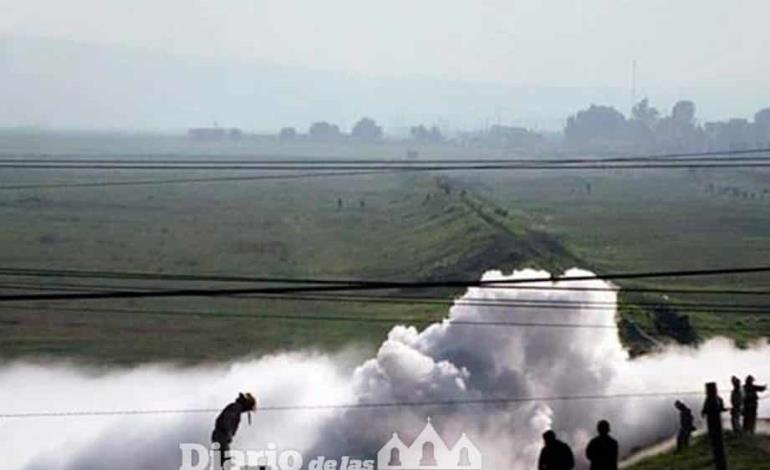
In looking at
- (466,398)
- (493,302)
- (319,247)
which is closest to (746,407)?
(466,398)

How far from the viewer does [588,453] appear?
1730 cm

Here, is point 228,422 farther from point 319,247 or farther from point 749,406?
point 319,247

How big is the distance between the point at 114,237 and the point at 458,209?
1415 inches

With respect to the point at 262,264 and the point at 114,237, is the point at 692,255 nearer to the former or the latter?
the point at 262,264

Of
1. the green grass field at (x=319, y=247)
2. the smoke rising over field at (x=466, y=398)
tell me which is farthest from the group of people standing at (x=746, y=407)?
the green grass field at (x=319, y=247)

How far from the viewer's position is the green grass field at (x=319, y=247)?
7312cm

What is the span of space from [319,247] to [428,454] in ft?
236

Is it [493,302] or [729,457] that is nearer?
[729,457]

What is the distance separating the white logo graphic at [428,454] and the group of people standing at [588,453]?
20295 mm

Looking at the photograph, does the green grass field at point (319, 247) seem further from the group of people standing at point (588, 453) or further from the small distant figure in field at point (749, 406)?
the group of people standing at point (588, 453)

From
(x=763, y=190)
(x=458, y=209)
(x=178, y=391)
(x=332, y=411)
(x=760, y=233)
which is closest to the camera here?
(x=332, y=411)

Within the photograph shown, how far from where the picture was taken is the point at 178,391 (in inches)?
2434

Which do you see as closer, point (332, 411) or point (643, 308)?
point (332, 411)

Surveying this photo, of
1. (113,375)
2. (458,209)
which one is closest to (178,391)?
(113,375)
